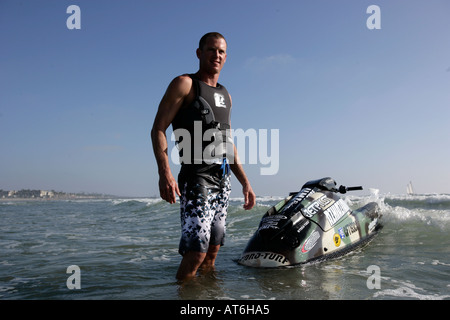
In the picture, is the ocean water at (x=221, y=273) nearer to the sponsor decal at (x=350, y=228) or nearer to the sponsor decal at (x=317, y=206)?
the sponsor decal at (x=350, y=228)

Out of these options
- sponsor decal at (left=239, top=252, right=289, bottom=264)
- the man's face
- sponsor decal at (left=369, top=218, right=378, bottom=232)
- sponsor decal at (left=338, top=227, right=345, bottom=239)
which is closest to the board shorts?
the man's face

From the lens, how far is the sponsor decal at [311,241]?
4.22 m

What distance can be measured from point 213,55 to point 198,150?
911 millimetres

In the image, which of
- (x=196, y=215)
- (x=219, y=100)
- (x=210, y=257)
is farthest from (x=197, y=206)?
(x=219, y=100)

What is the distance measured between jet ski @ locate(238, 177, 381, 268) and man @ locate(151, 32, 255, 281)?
3.69 ft

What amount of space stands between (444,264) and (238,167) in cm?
317

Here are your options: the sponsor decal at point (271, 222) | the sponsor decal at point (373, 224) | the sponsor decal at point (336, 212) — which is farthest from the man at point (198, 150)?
the sponsor decal at point (373, 224)

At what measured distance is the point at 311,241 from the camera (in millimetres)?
4324

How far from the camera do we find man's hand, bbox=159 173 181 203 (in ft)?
8.94

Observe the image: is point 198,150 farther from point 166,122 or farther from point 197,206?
point 197,206

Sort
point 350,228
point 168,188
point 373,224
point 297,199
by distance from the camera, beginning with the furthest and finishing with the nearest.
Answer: point 373,224 < point 350,228 < point 297,199 < point 168,188

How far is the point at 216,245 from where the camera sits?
135 inches

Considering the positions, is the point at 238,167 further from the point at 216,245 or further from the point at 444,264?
the point at 444,264
